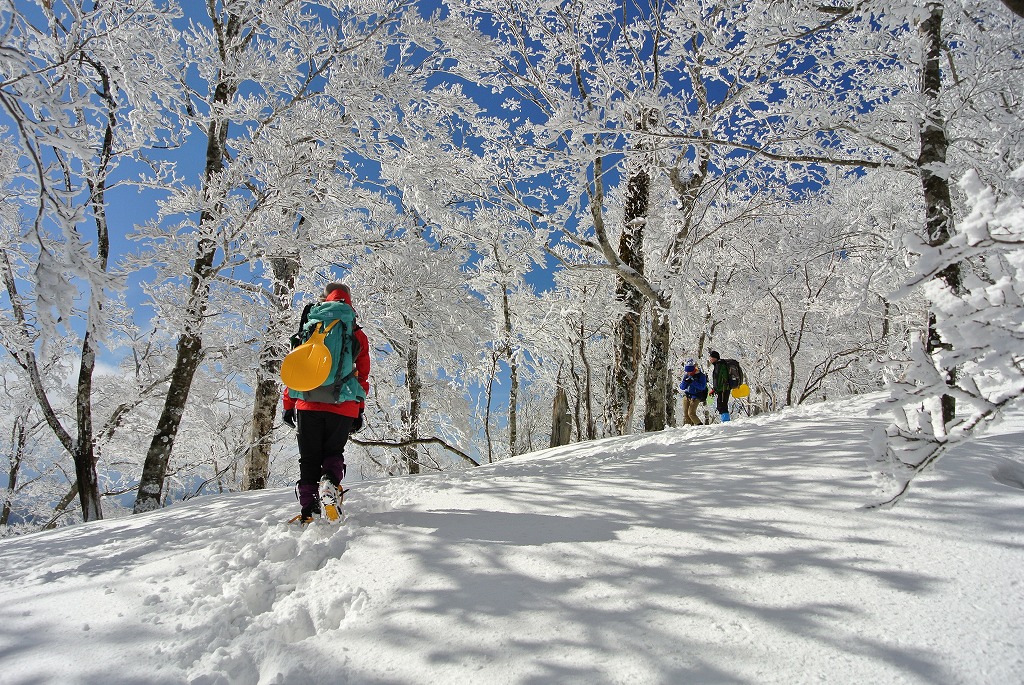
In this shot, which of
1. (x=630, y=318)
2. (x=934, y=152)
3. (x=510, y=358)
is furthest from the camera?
(x=510, y=358)

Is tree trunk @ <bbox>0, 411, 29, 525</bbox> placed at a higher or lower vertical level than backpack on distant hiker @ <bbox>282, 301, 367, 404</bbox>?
lower

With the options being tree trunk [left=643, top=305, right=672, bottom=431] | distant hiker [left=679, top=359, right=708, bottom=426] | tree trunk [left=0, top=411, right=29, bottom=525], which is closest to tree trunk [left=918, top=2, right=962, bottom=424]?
tree trunk [left=643, top=305, right=672, bottom=431]

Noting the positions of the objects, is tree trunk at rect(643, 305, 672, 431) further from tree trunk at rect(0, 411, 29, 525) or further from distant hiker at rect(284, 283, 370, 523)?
tree trunk at rect(0, 411, 29, 525)

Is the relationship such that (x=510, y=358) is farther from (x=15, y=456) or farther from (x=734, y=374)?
(x=15, y=456)

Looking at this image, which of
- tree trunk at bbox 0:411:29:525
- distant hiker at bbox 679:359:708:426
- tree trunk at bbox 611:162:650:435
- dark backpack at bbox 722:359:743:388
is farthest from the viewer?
tree trunk at bbox 0:411:29:525

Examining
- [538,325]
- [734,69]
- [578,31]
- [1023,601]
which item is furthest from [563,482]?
[538,325]

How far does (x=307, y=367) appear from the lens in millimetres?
3209

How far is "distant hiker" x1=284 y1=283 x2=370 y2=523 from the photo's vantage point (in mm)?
3387

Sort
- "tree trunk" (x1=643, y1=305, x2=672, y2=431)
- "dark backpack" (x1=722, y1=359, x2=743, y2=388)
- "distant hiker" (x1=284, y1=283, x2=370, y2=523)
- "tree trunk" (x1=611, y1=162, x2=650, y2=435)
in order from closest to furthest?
"distant hiker" (x1=284, y1=283, x2=370, y2=523)
"tree trunk" (x1=643, y1=305, x2=672, y2=431)
"tree trunk" (x1=611, y1=162, x2=650, y2=435)
"dark backpack" (x1=722, y1=359, x2=743, y2=388)

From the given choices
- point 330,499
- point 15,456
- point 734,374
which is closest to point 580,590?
point 330,499

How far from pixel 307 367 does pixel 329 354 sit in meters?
0.16

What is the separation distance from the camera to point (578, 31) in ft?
25.1

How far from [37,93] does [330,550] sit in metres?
2.88

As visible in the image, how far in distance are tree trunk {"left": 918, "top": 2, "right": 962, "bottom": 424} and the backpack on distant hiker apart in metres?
4.49
